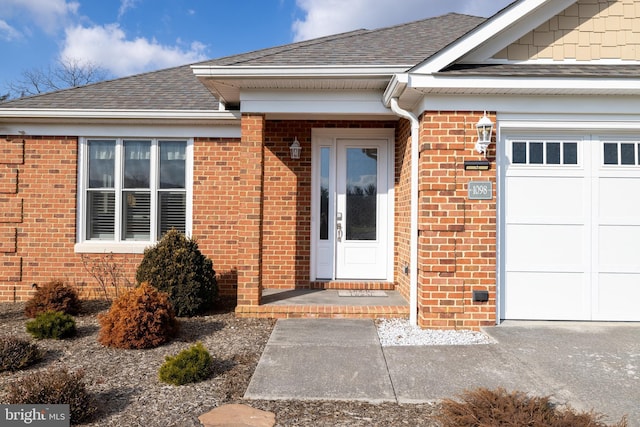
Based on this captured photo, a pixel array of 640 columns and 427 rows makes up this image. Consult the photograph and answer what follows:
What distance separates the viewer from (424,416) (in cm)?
327

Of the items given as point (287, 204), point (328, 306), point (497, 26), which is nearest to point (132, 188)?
point (287, 204)

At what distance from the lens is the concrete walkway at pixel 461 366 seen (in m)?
3.62

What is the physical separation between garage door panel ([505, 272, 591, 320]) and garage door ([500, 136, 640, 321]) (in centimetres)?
1

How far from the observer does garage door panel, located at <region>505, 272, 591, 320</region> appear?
5605mm

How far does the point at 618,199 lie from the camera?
18.4 feet

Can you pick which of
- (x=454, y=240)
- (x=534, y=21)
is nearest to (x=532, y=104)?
(x=534, y=21)

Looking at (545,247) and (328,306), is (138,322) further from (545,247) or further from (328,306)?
(545,247)

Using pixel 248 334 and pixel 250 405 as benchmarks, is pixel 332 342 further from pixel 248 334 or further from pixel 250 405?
pixel 250 405

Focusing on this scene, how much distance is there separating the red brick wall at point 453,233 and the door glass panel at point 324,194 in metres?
2.34

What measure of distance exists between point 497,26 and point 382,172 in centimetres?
289

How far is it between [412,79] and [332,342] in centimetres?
324

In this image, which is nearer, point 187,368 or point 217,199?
point 187,368

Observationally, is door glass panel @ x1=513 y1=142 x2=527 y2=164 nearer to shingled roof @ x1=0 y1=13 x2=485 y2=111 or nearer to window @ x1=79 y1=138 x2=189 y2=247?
shingled roof @ x1=0 y1=13 x2=485 y2=111

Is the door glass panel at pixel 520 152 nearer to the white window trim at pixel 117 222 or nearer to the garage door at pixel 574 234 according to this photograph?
the garage door at pixel 574 234
